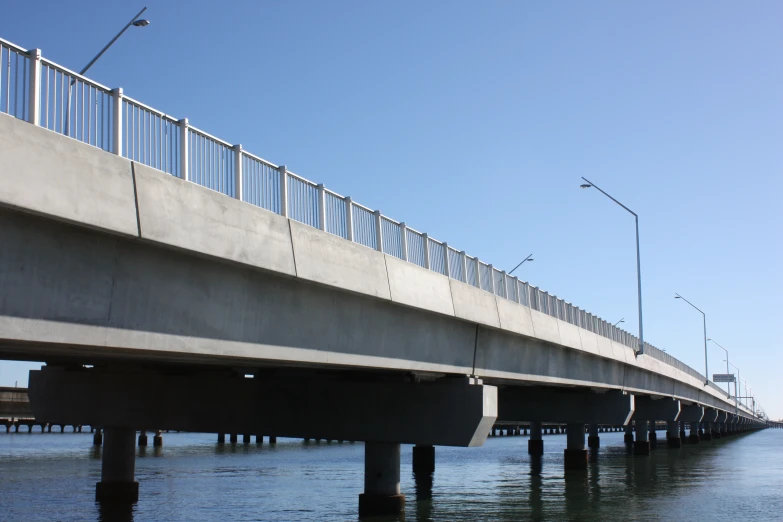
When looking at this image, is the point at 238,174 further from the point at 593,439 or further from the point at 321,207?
the point at 593,439

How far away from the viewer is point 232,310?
1552 centimetres

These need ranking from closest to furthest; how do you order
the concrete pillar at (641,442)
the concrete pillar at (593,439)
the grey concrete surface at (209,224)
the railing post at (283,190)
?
the grey concrete surface at (209,224)
the railing post at (283,190)
the concrete pillar at (641,442)
the concrete pillar at (593,439)

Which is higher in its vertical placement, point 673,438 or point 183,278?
point 183,278

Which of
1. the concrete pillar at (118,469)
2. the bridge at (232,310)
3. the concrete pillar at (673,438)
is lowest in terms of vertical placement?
the concrete pillar at (673,438)

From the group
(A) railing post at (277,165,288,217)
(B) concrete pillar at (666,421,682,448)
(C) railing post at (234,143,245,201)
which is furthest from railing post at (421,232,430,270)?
(B) concrete pillar at (666,421,682,448)

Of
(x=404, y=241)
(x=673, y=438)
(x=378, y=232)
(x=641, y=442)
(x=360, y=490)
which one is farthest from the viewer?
(x=673, y=438)

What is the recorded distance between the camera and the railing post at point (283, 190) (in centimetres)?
1769

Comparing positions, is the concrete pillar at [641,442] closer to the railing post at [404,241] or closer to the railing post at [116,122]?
the railing post at [404,241]

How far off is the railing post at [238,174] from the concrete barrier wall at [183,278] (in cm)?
49

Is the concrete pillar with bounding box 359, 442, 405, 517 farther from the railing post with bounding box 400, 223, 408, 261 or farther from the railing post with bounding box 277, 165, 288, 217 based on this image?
the railing post with bounding box 277, 165, 288, 217

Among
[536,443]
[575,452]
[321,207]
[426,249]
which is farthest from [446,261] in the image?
[536,443]

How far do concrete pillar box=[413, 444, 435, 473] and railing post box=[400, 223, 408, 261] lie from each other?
30049 millimetres

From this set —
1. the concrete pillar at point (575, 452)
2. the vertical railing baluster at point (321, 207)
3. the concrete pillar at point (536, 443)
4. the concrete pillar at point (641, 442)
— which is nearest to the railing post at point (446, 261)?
the vertical railing baluster at point (321, 207)

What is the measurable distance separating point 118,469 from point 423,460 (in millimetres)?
23030
